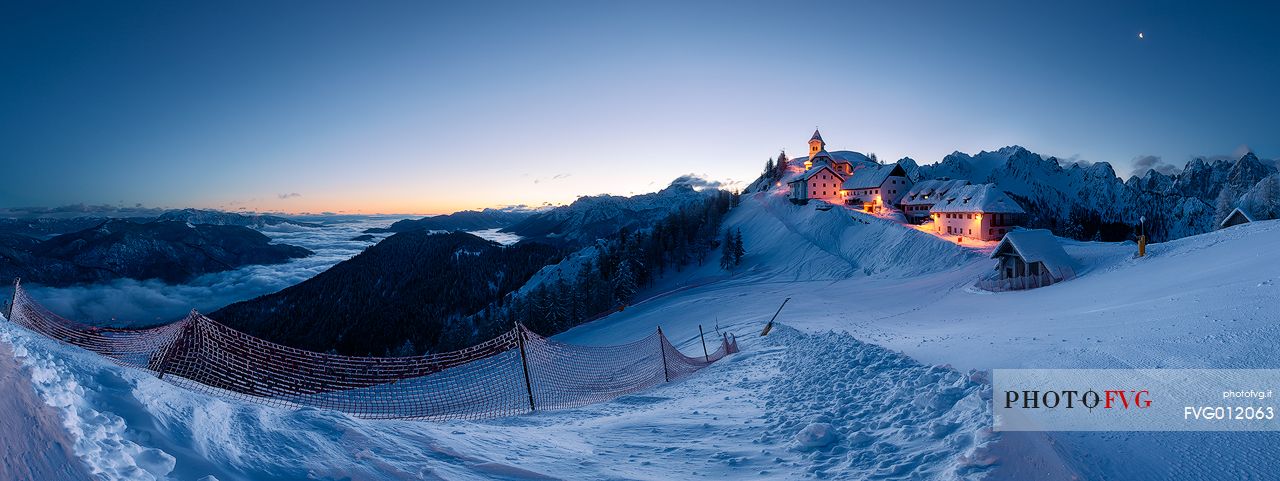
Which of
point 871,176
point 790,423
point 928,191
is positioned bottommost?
point 790,423

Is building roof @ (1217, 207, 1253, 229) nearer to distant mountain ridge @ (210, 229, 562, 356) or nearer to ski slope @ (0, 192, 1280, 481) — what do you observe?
ski slope @ (0, 192, 1280, 481)

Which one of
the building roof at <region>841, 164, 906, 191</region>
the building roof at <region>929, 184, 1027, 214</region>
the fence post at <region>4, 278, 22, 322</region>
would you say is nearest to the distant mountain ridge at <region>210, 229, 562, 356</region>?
the building roof at <region>841, 164, 906, 191</region>

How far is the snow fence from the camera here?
331 inches

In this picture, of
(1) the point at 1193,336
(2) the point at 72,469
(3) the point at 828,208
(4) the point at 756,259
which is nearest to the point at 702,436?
(2) the point at 72,469

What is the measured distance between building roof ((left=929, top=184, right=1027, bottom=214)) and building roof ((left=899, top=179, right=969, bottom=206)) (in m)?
7.10

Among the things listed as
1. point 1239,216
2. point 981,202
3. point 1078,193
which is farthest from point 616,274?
point 1078,193

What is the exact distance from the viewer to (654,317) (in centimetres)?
3400

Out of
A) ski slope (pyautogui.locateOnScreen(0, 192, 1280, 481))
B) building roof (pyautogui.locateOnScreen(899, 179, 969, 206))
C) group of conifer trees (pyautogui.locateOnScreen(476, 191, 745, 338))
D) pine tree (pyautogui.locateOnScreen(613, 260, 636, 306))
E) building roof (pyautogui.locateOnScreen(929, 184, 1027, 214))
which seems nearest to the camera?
ski slope (pyautogui.locateOnScreen(0, 192, 1280, 481))

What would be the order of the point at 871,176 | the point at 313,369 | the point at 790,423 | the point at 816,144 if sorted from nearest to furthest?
the point at 790,423, the point at 313,369, the point at 871,176, the point at 816,144

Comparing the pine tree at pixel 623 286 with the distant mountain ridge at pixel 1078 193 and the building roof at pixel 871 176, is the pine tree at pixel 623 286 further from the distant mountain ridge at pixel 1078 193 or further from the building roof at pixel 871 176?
the distant mountain ridge at pixel 1078 193

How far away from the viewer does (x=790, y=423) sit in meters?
7.02

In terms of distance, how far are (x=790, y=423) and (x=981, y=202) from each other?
50.4 metres

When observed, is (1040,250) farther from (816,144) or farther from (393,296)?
(393,296)

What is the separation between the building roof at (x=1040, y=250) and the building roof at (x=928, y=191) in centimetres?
3354
